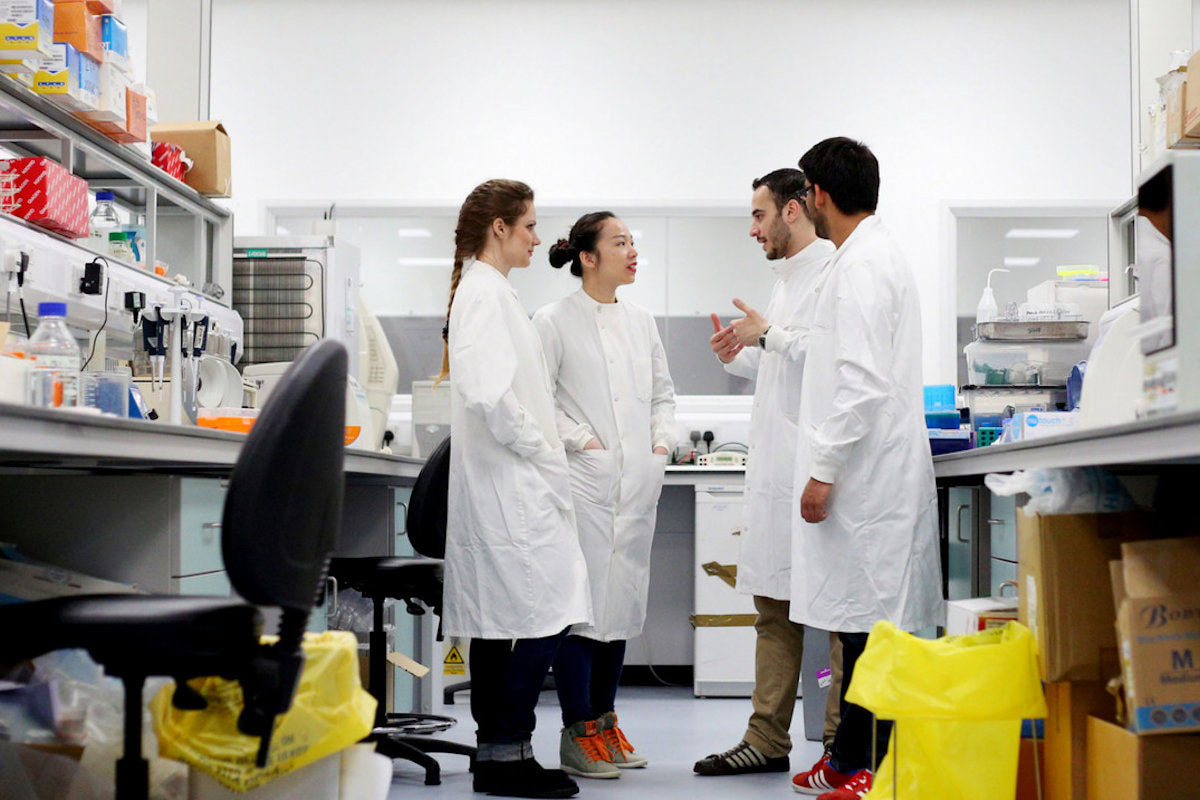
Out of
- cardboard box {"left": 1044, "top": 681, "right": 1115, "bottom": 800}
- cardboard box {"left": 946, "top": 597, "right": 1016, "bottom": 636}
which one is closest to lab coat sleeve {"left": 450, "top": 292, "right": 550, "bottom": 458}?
cardboard box {"left": 946, "top": 597, "right": 1016, "bottom": 636}

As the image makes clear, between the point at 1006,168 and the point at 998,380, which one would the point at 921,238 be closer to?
the point at 1006,168

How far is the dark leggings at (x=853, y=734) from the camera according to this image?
100.0 inches

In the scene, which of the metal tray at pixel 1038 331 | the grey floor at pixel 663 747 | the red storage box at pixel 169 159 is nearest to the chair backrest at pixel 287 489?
the grey floor at pixel 663 747

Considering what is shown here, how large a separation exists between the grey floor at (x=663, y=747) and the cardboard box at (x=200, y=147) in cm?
189

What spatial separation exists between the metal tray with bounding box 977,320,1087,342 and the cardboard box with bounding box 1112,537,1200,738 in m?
1.83

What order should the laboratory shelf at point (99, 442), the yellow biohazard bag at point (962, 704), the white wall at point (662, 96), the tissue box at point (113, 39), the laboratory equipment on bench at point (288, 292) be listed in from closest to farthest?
the laboratory shelf at point (99, 442)
the yellow biohazard bag at point (962, 704)
the tissue box at point (113, 39)
the laboratory equipment on bench at point (288, 292)
the white wall at point (662, 96)

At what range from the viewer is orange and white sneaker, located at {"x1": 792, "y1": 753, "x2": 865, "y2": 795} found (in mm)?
2635

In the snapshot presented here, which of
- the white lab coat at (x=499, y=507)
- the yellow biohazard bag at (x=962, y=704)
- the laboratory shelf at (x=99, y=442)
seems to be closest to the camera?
the laboratory shelf at (x=99, y=442)

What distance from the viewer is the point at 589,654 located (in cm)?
304

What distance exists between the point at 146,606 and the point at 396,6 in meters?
4.62

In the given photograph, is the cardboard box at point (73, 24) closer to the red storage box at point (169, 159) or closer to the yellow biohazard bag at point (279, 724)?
the red storage box at point (169, 159)

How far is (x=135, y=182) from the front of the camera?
3.50 metres

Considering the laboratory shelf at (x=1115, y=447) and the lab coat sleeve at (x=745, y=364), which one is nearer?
the laboratory shelf at (x=1115, y=447)

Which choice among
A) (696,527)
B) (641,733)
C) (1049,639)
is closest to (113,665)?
(1049,639)
